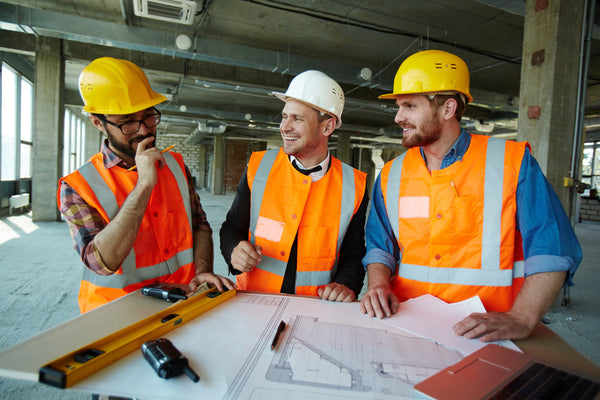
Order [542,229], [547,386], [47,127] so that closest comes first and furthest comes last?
[547,386] → [542,229] → [47,127]

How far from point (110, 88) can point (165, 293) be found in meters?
1.01

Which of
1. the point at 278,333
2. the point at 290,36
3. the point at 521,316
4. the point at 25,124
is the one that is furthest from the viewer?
the point at 25,124

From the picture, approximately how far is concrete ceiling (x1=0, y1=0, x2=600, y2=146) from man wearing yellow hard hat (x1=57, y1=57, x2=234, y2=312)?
403 cm

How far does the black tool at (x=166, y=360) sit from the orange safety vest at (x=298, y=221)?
0.95m

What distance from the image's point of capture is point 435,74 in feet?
5.75

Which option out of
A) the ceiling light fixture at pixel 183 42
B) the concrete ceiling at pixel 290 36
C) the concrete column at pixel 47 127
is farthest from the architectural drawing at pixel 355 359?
the concrete column at pixel 47 127

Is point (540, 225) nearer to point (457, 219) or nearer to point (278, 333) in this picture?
point (457, 219)

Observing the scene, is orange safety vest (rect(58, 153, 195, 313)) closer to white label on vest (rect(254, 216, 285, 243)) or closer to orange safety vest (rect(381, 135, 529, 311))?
white label on vest (rect(254, 216, 285, 243))

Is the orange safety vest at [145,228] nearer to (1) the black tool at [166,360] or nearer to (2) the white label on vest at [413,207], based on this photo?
(1) the black tool at [166,360]

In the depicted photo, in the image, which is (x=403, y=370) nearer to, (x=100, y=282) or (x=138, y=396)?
(x=138, y=396)

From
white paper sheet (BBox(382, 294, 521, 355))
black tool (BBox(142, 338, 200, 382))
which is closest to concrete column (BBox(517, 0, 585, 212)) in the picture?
white paper sheet (BBox(382, 294, 521, 355))

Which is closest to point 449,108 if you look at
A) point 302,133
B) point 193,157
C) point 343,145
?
point 302,133

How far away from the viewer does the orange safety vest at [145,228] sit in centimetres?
167

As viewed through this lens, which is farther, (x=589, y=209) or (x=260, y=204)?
(x=589, y=209)
